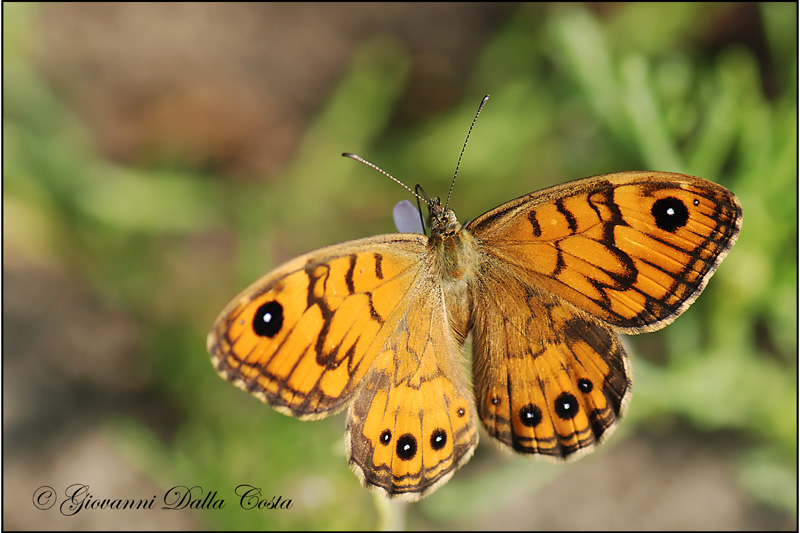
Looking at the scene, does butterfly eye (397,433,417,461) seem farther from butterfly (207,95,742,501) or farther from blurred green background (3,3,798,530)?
blurred green background (3,3,798,530)

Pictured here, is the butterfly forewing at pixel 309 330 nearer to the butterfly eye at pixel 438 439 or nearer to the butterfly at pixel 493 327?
the butterfly at pixel 493 327

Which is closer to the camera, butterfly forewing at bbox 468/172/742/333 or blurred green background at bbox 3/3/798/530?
butterfly forewing at bbox 468/172/742/333

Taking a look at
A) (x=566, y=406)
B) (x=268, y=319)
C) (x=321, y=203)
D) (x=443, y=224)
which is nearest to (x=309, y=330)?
(x=268, y=319)

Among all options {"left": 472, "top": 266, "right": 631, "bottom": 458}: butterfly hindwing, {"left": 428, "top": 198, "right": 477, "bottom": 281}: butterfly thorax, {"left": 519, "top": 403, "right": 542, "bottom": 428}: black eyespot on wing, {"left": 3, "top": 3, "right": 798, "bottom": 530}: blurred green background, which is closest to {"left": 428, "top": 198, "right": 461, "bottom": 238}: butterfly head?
{"left": 428, "top": 198, "right": 477, "bottom": 281}: butterfly thorax

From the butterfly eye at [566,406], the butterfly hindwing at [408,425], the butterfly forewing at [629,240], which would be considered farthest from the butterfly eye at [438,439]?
the butterfly forewing at [629,240]

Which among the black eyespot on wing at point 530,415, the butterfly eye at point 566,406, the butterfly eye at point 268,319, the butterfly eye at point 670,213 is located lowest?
the black eyespot on wing at point 530,415
